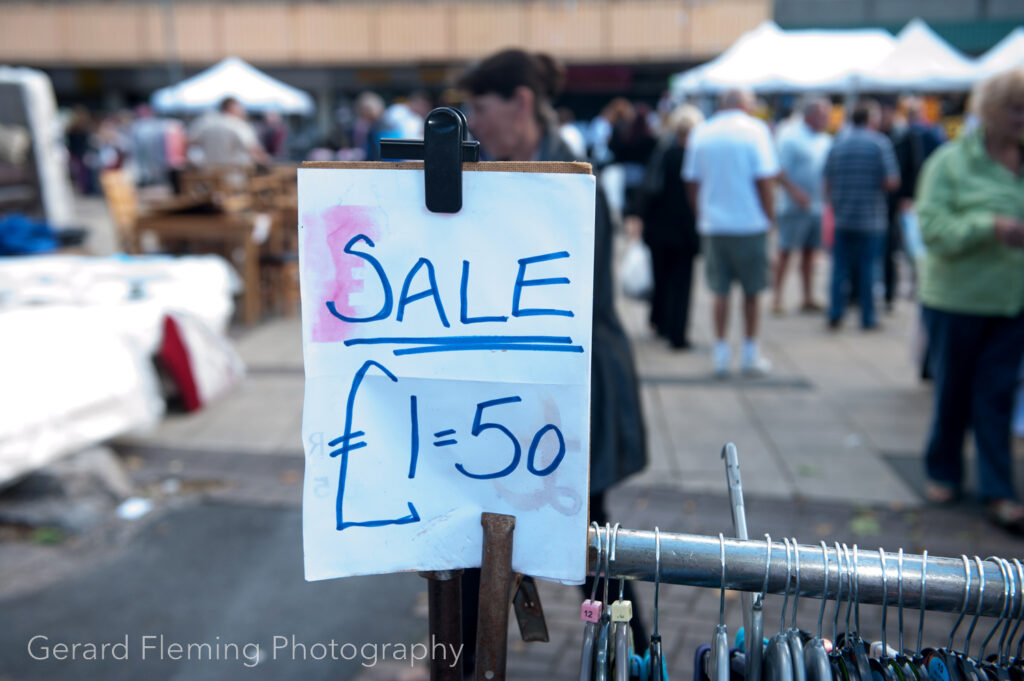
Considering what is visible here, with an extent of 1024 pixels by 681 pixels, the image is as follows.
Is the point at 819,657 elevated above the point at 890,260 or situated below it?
above

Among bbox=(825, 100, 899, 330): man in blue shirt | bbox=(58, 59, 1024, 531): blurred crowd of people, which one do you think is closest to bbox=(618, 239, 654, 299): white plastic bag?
bbox=(58, 59, 1024, 531): blurred crowd of people

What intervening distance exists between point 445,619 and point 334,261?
1.89 ft

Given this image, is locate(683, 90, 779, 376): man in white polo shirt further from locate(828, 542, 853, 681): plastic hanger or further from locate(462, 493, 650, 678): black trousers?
locate(828, 542, 853, 681): plastic hanger

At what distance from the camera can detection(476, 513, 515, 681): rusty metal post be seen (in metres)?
1.23

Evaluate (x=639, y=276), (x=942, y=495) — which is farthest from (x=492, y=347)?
(x=639, y=276)

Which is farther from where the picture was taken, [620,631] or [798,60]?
[798,60]

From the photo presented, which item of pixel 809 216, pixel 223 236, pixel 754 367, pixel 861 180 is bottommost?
pixel 754 367

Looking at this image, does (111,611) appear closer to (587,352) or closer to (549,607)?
(549,607)

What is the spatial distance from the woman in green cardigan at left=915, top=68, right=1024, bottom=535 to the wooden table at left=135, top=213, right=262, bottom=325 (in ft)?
18.8

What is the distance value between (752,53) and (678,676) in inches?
417

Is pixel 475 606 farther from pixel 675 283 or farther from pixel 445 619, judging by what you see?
pixel 675 283

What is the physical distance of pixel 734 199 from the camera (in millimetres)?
5992

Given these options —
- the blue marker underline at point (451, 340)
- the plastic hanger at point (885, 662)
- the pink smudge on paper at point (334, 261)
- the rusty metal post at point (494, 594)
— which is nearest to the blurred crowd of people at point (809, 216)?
the pink smudge on paper at point (334, 261)

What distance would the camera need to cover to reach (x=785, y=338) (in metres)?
7.72
